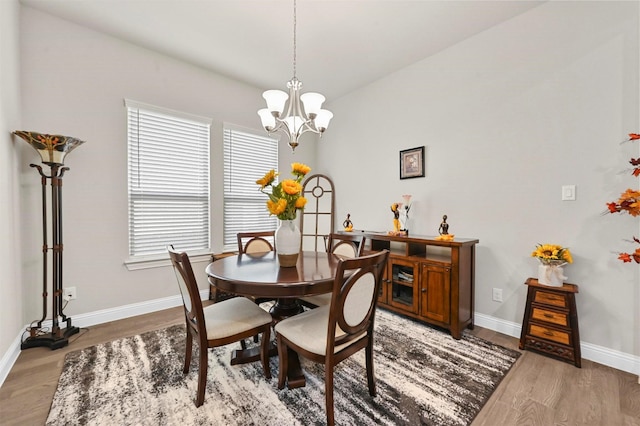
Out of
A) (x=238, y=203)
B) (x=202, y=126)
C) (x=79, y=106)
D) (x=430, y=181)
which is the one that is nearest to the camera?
(x=79, y=106)

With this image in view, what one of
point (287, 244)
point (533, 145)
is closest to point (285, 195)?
point (287, 244)

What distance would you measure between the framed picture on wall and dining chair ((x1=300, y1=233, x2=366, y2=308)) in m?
1.25

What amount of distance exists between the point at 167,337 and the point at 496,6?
4.07m

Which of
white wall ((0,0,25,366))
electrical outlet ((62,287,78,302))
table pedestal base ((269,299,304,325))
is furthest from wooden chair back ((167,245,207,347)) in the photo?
electrical outlet ((62,287,78,302))

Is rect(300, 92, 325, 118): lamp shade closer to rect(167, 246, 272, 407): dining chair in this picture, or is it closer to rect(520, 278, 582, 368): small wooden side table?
rect(167, 246, 272, 407): dining chair

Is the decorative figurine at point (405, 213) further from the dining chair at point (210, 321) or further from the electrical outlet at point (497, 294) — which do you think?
the dining chair at point (210, 321)

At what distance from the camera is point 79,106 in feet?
8.54

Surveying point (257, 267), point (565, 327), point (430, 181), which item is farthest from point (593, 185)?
point (257, 267)

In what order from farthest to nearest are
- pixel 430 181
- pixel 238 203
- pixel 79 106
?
pixel 238 203
pixel 430 181
pixel 79 106

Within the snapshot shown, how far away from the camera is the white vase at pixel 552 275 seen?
2082 millimetres

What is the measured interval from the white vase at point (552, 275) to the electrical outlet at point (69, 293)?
13.6 feet

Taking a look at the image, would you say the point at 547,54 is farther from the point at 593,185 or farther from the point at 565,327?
the point at 565,327

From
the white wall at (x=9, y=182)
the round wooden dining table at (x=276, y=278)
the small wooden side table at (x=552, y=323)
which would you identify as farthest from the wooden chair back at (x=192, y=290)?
the small wooden side table at (x=552, y=323)

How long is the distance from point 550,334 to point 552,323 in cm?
9
